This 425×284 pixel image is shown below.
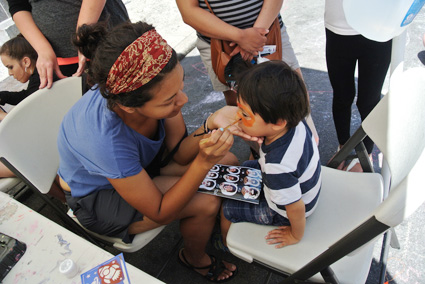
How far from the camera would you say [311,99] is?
8.74 feet

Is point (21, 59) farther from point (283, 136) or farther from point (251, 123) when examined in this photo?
point (283, 136)

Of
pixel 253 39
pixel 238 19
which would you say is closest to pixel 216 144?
pixel 253 39

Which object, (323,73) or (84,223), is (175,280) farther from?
(323,73)

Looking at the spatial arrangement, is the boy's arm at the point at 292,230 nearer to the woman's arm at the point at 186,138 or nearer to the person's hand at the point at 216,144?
the person's hand at the point at 216,144

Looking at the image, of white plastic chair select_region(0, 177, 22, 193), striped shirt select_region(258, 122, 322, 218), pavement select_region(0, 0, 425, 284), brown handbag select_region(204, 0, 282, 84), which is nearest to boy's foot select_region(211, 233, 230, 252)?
pavement select_region(0, 0, 425, 284)

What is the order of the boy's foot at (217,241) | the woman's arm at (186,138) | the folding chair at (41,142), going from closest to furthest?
the folding chair at (41,142), the woman's arm at (186,138), the boy's foot at (217,241)

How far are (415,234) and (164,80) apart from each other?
164 centimetres

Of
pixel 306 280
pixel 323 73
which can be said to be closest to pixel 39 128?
pixel 306 280

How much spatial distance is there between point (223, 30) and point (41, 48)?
1.00 metres

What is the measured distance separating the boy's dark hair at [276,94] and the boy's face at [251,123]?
2 centimetres

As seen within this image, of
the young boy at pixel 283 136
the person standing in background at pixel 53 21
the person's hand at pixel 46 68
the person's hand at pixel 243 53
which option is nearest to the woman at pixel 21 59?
the person standing in background at pixel 53 21

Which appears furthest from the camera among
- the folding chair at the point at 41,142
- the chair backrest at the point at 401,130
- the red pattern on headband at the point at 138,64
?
the folding chair at the point at 41,142

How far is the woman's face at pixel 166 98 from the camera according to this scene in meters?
1.02

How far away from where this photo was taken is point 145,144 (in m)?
1.25
